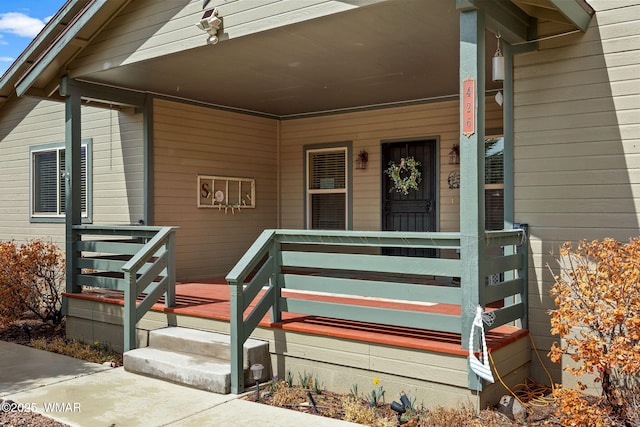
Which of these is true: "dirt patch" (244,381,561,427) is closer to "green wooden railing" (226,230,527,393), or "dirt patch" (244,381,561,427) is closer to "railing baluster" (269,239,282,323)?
"green wooden railing" (226,230,527,393)

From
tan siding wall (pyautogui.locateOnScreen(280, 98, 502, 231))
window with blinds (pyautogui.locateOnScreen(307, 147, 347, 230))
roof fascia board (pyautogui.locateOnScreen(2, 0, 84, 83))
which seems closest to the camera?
roof fascia board (pyautogui.locateOnScreen(2, 0, 84, 83))

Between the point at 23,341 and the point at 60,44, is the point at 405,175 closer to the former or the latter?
the point at 60,44

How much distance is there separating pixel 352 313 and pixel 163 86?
424 cm

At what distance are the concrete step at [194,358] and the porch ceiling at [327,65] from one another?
2.75m

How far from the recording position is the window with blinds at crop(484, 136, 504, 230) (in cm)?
712

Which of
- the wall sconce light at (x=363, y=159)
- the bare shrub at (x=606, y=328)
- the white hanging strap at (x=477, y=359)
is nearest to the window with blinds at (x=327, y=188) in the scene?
the wall sconce light at (x=363, y=159)

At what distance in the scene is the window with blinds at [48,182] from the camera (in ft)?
29.8

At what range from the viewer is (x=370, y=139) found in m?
8.31

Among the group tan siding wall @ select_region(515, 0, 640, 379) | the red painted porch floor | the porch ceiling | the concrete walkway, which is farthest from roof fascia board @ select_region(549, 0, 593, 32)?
the concrete walkway

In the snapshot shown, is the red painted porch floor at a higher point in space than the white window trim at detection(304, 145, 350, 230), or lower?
lower

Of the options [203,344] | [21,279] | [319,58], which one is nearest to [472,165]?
[319,58]

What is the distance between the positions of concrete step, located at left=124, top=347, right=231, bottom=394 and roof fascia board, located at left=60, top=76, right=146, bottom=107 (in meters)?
3.38

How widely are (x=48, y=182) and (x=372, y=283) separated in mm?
6817

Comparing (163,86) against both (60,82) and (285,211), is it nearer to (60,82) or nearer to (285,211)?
(60,82)
